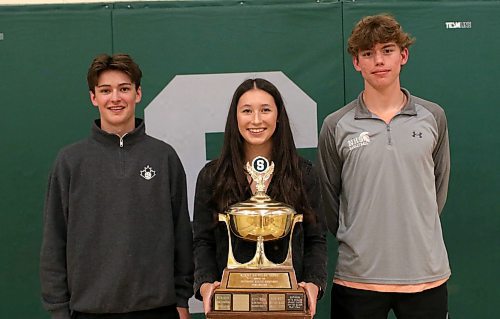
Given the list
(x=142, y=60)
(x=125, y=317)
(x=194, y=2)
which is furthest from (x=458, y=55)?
(x=125, y=317)

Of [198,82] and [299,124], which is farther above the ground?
[198,82]

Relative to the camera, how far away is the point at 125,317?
5.58 ft

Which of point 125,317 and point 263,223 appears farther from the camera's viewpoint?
point 125,317

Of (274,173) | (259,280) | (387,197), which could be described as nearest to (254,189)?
(274,173)

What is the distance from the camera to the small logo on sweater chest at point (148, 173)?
5.72 ft

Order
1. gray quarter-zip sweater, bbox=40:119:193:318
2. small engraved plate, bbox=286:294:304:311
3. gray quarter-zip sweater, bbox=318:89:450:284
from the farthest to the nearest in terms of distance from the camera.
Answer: gray quarter-zip sweater, bbox=318:89:450:284
gray quarter-zip sweater, bbox=40:119:193:318
small engraved plate, bbox=286:294:304:311

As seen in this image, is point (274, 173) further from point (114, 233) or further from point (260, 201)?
point (114, 233)

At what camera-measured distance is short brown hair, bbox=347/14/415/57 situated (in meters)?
1.81

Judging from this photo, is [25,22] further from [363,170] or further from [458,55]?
[458,55]

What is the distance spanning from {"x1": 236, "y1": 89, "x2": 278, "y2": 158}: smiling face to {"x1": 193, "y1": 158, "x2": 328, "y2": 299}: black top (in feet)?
0.49

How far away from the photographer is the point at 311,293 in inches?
64.0

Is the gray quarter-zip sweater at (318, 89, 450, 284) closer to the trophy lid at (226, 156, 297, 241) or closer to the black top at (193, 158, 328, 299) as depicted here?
the black top at (193, 158, 328, 299)

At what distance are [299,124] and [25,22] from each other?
4.29ft

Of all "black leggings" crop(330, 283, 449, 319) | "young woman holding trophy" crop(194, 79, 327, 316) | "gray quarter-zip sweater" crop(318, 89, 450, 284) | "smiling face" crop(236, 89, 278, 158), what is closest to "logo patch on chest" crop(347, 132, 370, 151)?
"gray quarter-zip sweater" crop(318, 89, 450, 284)
